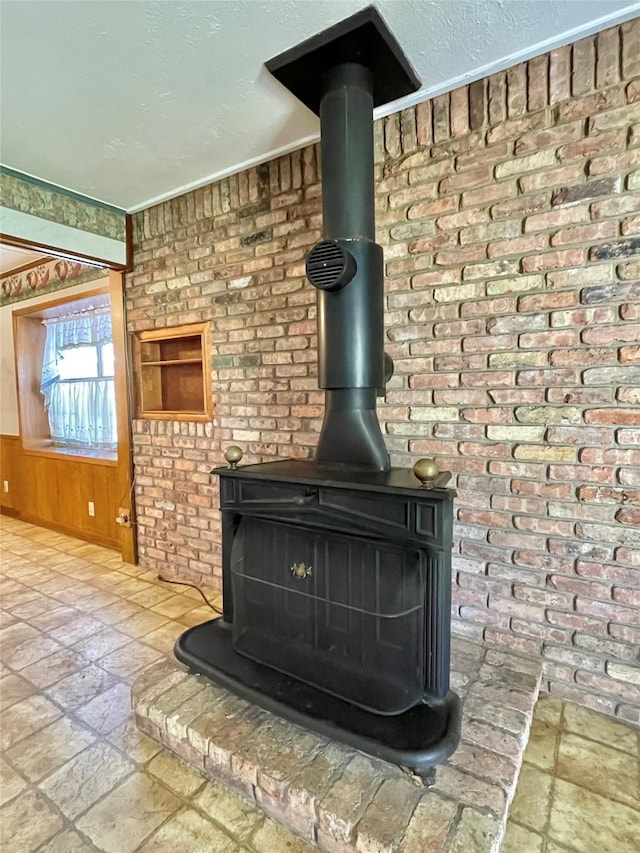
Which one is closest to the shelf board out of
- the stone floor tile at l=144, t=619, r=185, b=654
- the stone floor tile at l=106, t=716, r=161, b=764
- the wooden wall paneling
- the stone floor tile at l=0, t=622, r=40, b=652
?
the stone floor tile at l=144, t=619, r=185, b=654

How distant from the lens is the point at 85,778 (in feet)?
4.69

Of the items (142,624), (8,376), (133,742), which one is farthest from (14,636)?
(8,376)

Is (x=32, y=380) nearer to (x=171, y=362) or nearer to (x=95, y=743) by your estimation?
(x=171, y=362)

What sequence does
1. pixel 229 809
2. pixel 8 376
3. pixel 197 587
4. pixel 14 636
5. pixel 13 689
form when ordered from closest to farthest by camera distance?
pixel 229 809 < pixel 13 689 < pixel 14 636 < pixel 197 587 < pixel 8 376

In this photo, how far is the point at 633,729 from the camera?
5.15 feet

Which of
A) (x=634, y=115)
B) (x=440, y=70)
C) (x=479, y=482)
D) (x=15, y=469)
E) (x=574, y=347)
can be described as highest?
(x=440, y=70)

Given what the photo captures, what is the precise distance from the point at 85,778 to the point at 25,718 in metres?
0.47

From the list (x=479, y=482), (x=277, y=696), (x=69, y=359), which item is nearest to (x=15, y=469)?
(x=69, y=359)

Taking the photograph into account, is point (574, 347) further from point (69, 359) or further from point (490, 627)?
point (69, 359)

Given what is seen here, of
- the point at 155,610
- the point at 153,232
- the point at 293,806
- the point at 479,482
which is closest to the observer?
the point at 293,806

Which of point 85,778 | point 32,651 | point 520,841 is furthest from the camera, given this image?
point 32,651

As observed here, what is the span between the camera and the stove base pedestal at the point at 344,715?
1.21 metres

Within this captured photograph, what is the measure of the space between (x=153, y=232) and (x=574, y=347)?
252cm

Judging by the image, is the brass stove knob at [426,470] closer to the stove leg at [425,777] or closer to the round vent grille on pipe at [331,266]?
the round vent grille on pipe at [331,266]
